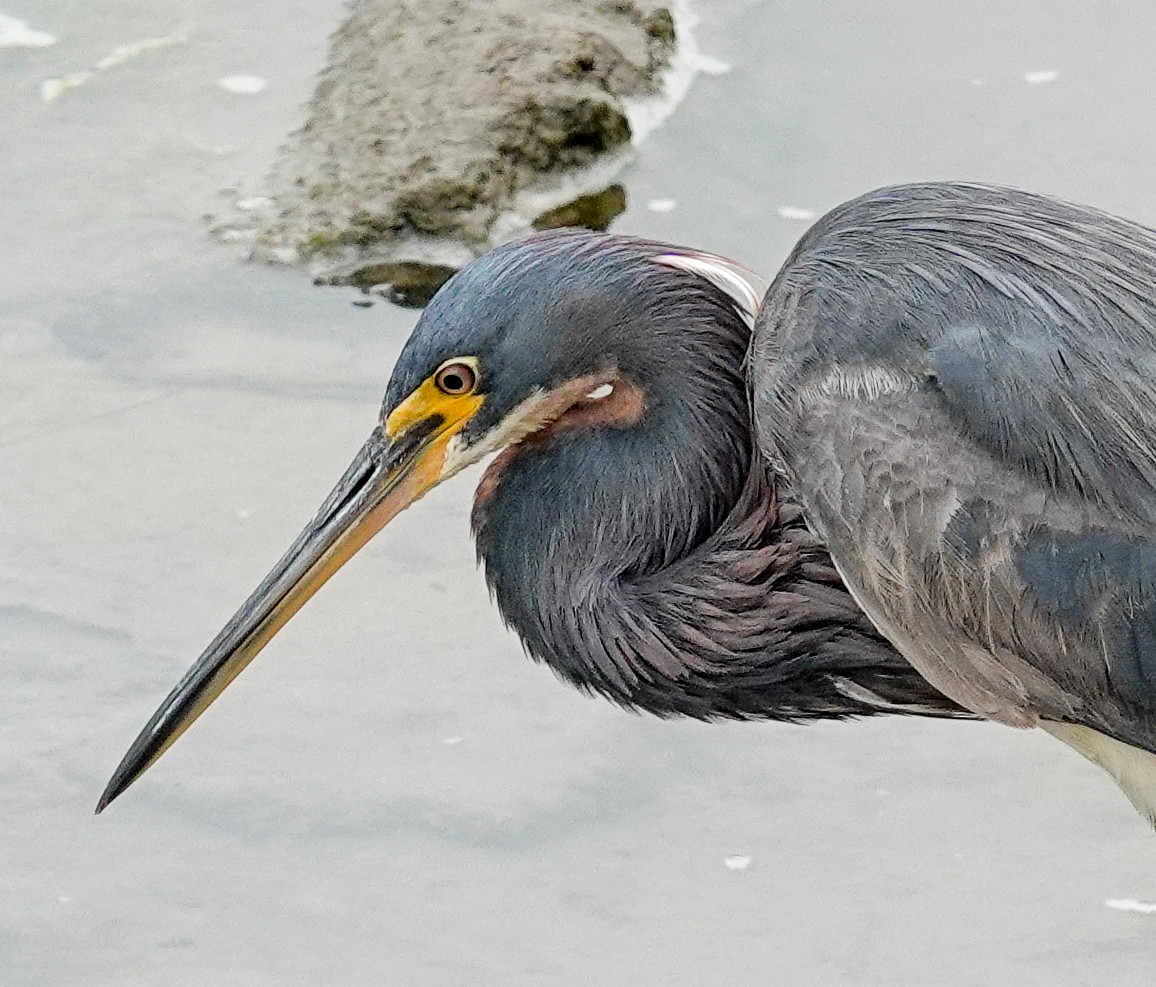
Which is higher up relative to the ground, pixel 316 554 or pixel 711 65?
pixel 316 554

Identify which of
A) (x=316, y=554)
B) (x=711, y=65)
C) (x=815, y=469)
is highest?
(x=815, y=469)

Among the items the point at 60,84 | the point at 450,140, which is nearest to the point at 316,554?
the point at 450,140

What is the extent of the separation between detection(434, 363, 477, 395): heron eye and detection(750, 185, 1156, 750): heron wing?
50cm

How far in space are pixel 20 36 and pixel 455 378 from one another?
412 cm

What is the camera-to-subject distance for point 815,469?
3.95 metres

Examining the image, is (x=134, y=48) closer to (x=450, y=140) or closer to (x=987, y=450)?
(x=450, y=140)

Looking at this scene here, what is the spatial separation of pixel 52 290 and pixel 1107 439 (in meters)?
3.59

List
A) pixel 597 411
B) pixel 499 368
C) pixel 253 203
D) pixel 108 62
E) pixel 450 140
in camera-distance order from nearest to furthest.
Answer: pixel 499 368
pixel 597 411
pixel 450 140
pixel 253 203
pixel 108 62

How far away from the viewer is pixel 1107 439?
387 cm

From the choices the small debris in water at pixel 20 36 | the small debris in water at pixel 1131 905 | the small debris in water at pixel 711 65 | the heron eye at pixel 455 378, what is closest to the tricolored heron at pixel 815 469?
the heron eye at pixel 455 378

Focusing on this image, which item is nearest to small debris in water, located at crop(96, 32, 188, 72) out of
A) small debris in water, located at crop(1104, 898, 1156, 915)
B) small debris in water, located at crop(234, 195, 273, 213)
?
small debris in water, located at crop(234, 195, 273, 213)

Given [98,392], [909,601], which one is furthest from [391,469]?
[98,392]

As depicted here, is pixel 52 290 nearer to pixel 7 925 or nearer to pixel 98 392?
pixel 98 392

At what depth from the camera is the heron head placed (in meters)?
4.08
